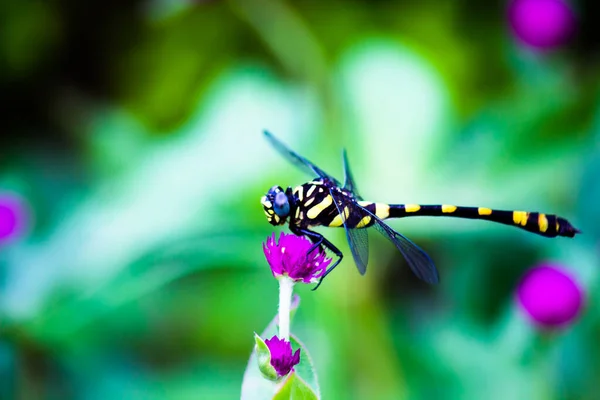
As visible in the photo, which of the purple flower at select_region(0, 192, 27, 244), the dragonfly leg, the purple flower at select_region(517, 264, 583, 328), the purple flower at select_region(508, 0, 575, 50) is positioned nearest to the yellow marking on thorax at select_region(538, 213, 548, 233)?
the dragonfly leg

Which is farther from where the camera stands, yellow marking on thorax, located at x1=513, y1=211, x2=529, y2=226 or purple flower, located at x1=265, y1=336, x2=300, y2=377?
yellow marking on thorax, located at x1=513, y1=211, x2=529, y2=226

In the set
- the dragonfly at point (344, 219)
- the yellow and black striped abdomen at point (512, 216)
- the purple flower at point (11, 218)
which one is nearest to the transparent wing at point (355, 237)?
the dragonfly at point (344, 219)

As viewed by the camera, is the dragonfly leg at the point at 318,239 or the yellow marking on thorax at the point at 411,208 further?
the yellow marking on thorax at the point at 411,208

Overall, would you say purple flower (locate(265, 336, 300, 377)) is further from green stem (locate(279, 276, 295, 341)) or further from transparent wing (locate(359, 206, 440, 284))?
transparent wing (locate(359, 206, 440, 284))

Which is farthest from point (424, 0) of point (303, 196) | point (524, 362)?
point (303, 196)

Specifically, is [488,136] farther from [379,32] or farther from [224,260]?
[224,260]

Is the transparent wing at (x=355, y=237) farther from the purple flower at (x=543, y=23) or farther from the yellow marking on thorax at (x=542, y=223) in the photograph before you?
the purple flower at (x=543, y=23)
